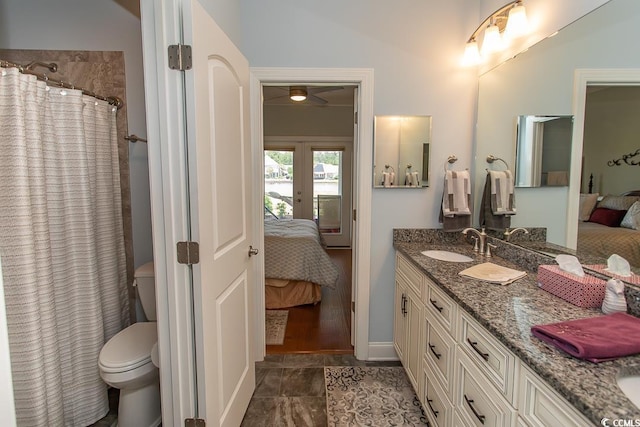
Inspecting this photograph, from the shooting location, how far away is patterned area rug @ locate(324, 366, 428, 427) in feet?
5.93

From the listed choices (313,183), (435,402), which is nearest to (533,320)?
(435,402)

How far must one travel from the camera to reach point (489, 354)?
43.7 inches

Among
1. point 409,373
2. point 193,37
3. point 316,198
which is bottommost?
point 409,373

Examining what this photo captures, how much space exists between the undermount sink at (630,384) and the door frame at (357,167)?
5.15 ft

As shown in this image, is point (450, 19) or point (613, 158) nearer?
point (613, 158)

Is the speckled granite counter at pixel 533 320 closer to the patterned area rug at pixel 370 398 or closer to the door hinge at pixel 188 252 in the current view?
the patterned area rug at pixel 370 398

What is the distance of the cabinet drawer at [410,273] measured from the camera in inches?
71.9

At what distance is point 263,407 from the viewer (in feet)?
6.33

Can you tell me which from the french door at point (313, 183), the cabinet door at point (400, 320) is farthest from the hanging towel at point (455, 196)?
the french door at point (313, 183)

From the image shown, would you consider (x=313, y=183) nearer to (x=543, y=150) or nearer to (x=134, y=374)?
(x=543, y=150)

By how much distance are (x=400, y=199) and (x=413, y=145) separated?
1.30ft

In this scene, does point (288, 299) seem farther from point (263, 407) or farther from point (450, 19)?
point (450, 19)

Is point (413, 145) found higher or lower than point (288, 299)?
higher

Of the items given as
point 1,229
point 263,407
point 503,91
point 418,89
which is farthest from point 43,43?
point 503,91
